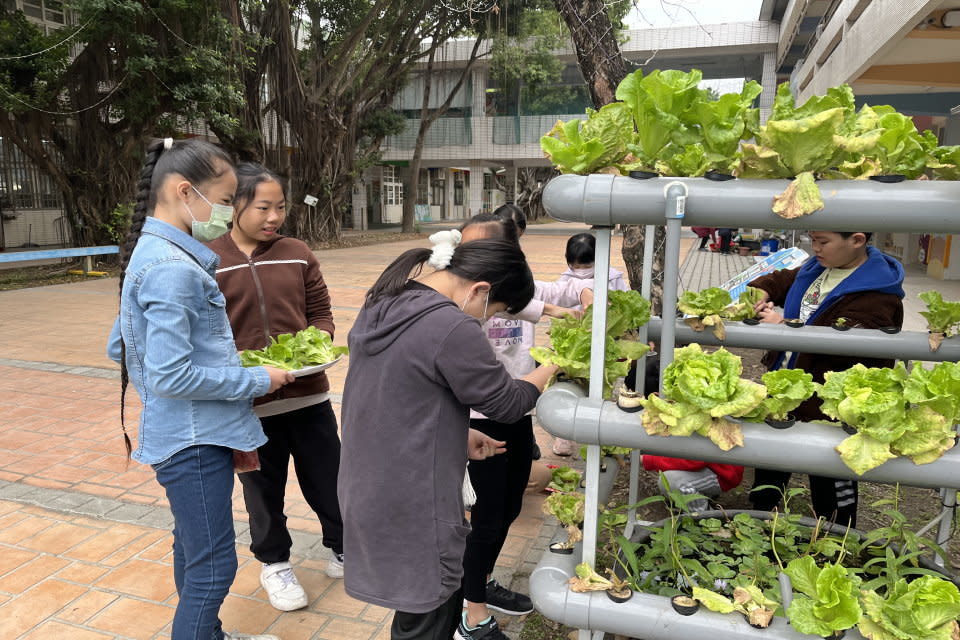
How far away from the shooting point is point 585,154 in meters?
1.63

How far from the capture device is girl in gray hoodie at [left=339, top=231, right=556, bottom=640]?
1.60 m

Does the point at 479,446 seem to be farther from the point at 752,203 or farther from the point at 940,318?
the point at 940,318

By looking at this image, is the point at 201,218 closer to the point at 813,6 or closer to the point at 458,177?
the point at 813,6

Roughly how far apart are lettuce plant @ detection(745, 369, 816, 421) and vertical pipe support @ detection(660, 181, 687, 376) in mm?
227

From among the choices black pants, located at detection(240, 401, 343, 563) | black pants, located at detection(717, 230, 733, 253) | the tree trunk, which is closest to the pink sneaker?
the tree trunk

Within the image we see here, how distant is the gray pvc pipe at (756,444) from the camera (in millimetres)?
1386

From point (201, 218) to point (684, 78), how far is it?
1.37 meters

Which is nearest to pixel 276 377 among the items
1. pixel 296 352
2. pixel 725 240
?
pixel 296 352

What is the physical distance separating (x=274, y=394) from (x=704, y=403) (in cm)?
163

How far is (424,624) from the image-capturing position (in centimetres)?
174

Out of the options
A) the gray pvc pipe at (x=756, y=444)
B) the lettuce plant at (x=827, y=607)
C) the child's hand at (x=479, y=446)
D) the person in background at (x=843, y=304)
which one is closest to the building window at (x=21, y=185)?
the child's hand at (x=479, y=446)

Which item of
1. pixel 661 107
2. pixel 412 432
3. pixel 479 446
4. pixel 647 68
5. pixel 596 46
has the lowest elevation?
pixel 479 446

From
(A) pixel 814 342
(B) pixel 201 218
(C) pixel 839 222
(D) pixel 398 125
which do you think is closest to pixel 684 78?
(C) pixel 839 222

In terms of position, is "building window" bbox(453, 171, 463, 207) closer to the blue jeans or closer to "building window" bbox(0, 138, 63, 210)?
"building window" bbox(0, 138, 63, 210)
